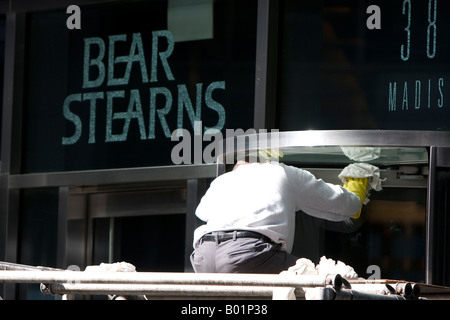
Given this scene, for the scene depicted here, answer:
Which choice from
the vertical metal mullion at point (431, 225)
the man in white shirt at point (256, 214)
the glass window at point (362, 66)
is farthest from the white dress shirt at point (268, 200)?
the glass window at point (362, 66)

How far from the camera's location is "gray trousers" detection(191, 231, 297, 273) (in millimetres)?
5387

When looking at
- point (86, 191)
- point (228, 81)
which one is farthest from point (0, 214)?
point (228, 81)

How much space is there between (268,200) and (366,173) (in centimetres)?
81

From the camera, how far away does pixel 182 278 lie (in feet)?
10.8

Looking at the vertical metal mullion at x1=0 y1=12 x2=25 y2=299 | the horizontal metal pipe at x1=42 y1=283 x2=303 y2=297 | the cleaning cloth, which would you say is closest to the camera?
the horizontal metal pipe at x1=42 y1=283 x2=303 y2=297

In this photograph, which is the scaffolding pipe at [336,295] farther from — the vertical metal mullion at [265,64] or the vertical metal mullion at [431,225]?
the vertical metal mullion at [265,64]

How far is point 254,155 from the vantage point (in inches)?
250

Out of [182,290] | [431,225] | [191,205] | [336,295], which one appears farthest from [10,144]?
[336,295]

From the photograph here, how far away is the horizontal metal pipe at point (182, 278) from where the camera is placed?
3.12 metres

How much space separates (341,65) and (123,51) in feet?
5.91

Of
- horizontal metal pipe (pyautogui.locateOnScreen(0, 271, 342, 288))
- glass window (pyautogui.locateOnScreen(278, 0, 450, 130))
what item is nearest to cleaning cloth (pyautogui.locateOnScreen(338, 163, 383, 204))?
glass window (pyautogui.locateOnScreen(278, 0, 450, 130))

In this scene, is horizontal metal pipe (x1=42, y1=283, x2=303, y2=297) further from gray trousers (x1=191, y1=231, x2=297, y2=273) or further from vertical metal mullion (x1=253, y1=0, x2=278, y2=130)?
vertical metal mullion (x1=253, y1=0, x2=278, y2=130)

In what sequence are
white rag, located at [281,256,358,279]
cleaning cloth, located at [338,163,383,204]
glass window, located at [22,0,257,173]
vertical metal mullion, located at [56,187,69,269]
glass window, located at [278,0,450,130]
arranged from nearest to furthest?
1. white rag, located at [281,256,358,279]
2. cleaning cloth, located at [338,163,383,204]
3. glass window, located at [278,0,450,130]
4. glass window, located at [22,0,257,173]
5. vertical metal mullion, located at [56,187,69,269]

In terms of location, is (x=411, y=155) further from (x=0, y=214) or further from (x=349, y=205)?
(x=0, y=214)
